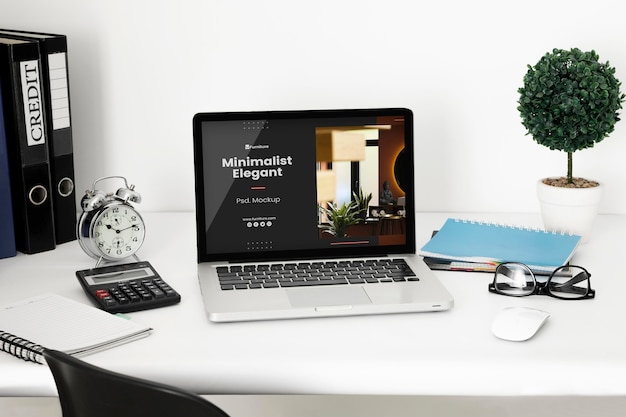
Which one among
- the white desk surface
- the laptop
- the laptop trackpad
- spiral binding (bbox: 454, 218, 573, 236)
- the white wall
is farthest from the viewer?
the white wall

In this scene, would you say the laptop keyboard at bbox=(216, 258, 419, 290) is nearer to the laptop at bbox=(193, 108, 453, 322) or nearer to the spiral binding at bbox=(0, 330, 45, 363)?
the laptop at bbox=(193, 108, 453, 322)

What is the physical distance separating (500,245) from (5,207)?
33.0 inches

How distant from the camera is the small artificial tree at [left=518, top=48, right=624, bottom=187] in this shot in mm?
1427

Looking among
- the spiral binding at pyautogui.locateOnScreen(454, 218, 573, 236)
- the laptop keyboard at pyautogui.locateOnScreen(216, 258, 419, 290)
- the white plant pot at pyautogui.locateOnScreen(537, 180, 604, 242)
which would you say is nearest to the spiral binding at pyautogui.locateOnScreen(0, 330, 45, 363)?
the laptop keyboard at pyautogui.locateOnScreen(216, 258, 419, 290)

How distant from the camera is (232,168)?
1.36 m

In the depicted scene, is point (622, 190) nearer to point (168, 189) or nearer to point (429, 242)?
point (429, 242)

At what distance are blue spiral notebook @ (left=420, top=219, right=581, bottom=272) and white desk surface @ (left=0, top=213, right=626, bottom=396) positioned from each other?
127 mm

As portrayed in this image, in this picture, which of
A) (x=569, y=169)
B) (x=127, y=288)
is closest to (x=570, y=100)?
(x=569, y=169)

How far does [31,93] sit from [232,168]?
1.22ft

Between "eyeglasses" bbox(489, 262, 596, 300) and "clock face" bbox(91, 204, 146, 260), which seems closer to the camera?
"eyeglasses" bbox(489, 262, 596, 300)

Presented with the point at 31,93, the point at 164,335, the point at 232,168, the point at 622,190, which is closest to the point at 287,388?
the point at 164,335

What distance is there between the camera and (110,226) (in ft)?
4.56

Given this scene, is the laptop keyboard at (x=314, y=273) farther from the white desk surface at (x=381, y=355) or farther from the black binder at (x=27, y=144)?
the black binder at (x=27, y=144)

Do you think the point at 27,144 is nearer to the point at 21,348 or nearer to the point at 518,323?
the point at 21,348
